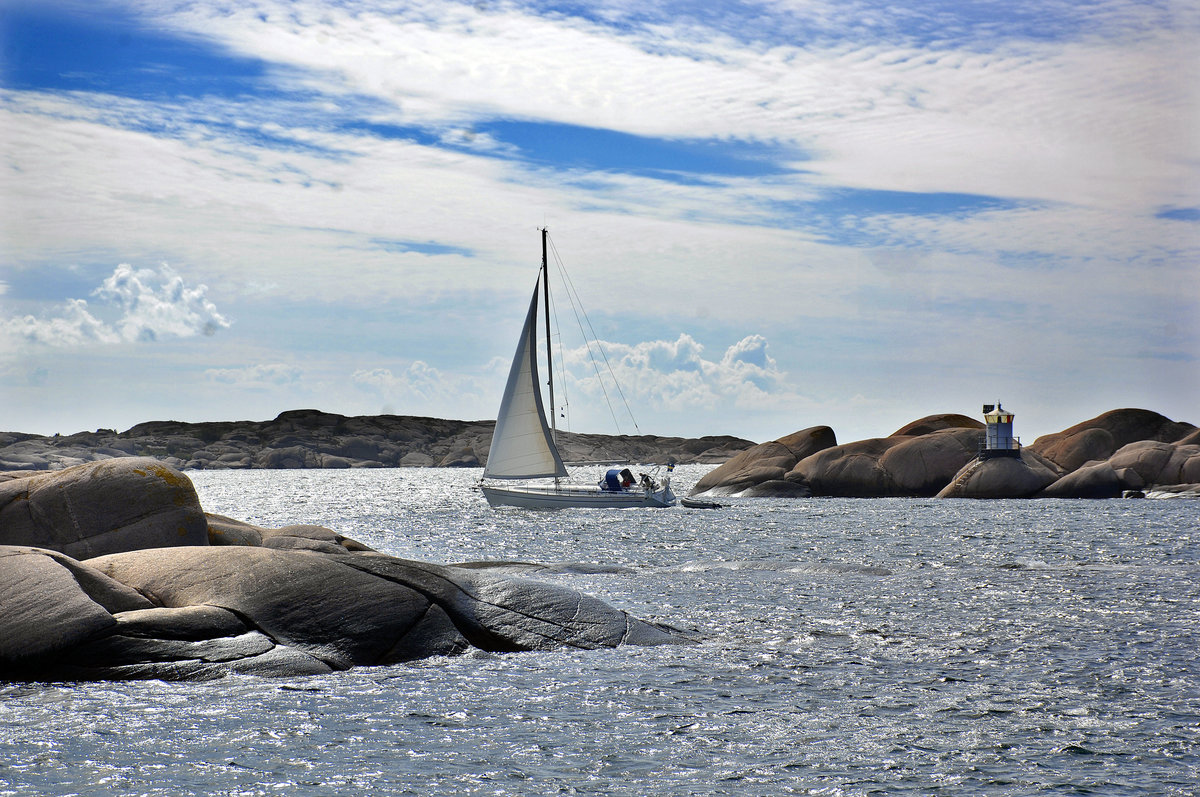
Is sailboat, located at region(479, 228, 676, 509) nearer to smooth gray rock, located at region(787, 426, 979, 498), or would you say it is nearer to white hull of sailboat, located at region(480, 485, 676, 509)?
white hull of sailboat, located at region(480, 485, 676, 509)

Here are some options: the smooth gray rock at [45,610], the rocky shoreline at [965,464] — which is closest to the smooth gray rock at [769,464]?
the rocky shoreline at [965,464]

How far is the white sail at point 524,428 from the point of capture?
53875 mm

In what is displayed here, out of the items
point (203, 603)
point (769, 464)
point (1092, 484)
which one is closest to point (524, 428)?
point (769, 464)

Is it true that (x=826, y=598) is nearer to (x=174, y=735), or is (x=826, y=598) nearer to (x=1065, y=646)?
(x=1065, y=646)

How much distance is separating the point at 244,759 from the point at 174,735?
130cm

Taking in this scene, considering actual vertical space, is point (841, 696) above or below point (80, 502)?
below

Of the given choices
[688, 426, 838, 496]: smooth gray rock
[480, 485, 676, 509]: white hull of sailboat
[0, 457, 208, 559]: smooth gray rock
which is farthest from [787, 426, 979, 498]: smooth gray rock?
[0, 457, 208, 559]: smooth gray rock

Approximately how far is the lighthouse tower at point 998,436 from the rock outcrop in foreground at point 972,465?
0.58 metres

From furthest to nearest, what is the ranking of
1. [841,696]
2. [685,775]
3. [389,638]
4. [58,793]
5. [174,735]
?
[389,638], [841,696], [174,735], [685,775], [58,793]

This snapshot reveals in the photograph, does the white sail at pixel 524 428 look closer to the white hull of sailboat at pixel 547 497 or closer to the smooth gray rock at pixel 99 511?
the white hull of sailboat at pixel 547 497

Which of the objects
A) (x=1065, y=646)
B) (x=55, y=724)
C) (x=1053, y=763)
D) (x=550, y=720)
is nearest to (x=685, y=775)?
(x=550, y=720)

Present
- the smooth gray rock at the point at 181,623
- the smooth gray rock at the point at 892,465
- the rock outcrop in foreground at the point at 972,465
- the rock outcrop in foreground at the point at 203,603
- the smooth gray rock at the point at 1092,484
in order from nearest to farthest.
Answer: the rock outcrop in foreground at the point at 203,603 → the smooth gray rock at the point at 181,623 → the smooth gray rock at the point at 1092,484 → the rock outcrop in foreground at the point at 972,465 → the smooth gray rock at the point at 892,465

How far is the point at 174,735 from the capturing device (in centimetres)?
1155

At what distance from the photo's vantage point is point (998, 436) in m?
66.0
